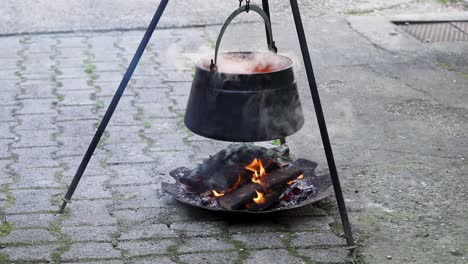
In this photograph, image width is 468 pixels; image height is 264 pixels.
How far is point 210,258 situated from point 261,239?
34 centimetres

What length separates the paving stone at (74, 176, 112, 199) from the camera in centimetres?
479

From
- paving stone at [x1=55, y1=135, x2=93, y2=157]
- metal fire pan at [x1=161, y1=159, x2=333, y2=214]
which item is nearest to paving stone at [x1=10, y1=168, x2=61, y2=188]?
paving stone at [x1=55, y1=135, x2=93, y2=157]

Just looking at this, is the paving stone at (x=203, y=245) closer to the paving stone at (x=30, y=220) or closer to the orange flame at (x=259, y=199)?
the orange flame at (x=259, y=199)

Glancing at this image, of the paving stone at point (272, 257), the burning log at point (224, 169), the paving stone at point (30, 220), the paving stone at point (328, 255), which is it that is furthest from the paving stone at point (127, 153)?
the paving stone at point (328, 255)

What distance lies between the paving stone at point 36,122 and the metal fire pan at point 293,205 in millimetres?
1453

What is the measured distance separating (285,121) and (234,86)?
14.2 inches

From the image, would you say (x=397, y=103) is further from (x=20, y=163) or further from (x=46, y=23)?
(x=46, y=23)

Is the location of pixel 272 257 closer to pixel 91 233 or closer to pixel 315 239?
pixel 315 239

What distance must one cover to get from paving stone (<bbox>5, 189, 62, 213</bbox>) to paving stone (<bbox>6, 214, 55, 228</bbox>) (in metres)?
0.07

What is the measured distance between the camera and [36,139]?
5680 mm

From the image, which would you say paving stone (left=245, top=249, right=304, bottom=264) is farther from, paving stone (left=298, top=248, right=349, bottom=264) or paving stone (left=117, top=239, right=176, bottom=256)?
paving stone (left=117, top=239, right=176, bottom=256)

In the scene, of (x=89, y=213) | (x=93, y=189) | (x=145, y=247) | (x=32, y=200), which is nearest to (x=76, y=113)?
(x=93, y=189)

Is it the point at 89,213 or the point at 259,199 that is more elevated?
the point at 259,199

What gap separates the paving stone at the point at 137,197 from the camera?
468 centimetres
